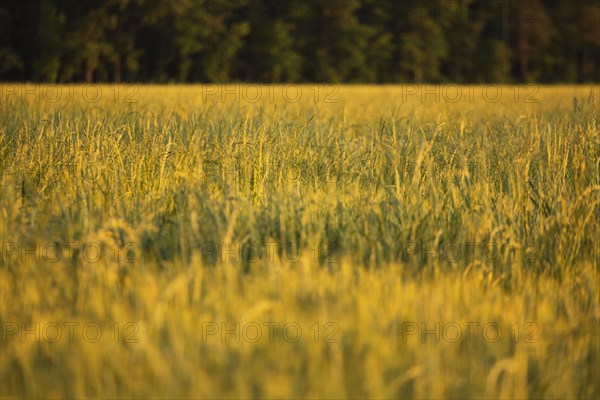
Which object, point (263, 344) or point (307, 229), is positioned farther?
point (307, 229)

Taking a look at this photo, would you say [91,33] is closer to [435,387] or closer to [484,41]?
[484,41]

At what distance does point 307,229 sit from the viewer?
2.89 m

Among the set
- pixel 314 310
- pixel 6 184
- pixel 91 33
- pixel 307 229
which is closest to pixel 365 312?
pixel 314 310

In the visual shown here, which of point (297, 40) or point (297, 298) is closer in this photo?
point (297, 298)

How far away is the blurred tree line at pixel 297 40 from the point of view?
29812mm

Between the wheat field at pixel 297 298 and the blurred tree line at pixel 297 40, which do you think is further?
the blurred tree line at pixel 297 40

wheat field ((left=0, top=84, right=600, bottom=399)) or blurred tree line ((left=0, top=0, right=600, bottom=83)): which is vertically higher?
blurred tree line ((left=0, top=0, right=600, bottom=83))

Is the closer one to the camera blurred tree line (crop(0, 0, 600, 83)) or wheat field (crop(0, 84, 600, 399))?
wheat field (crop(0, 84, 600, 399))

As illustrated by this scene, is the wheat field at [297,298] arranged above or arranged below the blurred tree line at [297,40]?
below

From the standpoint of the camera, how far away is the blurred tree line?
97.8ft

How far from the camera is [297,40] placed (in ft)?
117

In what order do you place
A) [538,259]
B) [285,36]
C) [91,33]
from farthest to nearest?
[285,36] → [91,33] → [538,259]

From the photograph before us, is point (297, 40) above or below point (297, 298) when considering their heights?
above

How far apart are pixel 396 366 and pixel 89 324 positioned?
0.79 meters
